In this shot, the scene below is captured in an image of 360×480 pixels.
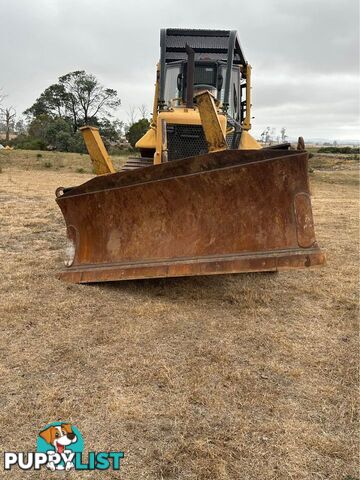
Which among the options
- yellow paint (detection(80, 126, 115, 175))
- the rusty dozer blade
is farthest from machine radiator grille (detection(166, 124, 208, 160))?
the rusty dozer blade

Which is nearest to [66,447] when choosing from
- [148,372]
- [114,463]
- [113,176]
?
[114,463]

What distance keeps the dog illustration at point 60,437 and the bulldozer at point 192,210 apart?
183 cm

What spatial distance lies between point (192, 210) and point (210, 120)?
810mm

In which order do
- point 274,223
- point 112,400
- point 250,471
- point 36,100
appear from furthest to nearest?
point 36,100 → point 274,223 → point 112,400 → point 250,471

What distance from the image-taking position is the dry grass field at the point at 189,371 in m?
2.06

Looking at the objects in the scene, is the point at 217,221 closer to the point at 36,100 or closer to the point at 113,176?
the point at 113,176

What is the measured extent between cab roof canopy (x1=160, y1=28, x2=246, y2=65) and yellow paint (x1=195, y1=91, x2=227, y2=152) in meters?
2.10

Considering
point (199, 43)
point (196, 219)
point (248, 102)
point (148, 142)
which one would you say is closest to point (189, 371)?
point (196, 219)

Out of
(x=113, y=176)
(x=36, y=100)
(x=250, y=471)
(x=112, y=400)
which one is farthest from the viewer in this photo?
(x=36, y=100)

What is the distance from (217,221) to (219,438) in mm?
2041

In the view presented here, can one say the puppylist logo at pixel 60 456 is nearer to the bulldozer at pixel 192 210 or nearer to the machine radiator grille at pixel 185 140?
the bulldozer at pixel 192 210

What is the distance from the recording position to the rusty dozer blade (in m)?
3.60

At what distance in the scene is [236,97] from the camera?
20.0 ft

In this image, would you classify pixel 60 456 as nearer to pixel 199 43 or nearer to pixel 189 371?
pixel 189 371
